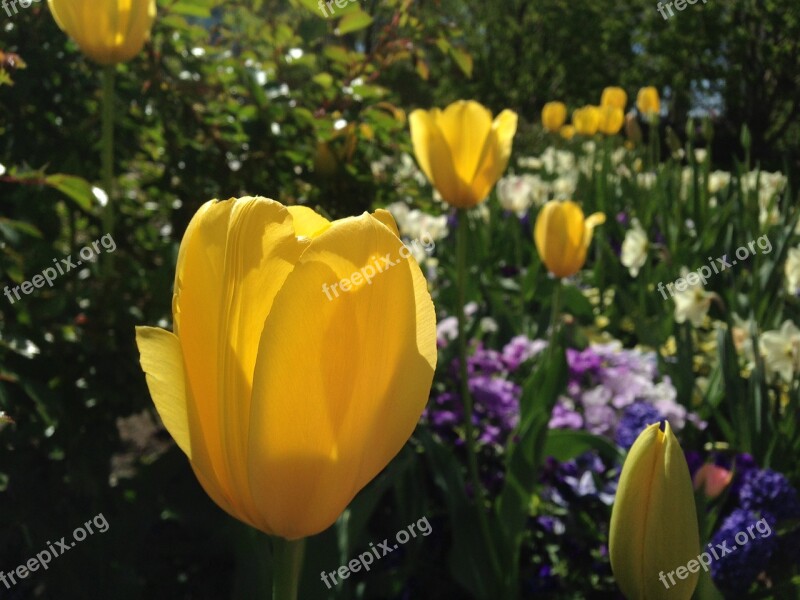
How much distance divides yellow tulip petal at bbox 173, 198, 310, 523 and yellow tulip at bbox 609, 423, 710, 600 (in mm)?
274

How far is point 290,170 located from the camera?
1.80m

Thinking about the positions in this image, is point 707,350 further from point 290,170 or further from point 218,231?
point 218,231

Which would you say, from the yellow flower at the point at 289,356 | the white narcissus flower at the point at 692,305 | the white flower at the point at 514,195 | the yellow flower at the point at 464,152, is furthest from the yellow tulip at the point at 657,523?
the white flower at the point at 514,195

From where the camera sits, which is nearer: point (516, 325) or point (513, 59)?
point (516, 325)

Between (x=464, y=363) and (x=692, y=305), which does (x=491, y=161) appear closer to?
(x=464, y=363)

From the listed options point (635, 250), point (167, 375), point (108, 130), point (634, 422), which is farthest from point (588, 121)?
point (167, 375)

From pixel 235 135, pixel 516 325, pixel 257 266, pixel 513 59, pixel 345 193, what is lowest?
pixel 513 59

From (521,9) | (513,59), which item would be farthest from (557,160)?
(521,9)

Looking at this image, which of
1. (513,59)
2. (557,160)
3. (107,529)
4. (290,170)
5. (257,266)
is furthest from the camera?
(513,59)

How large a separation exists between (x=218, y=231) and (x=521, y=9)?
16.1 m

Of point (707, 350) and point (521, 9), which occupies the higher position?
point (707, 350)

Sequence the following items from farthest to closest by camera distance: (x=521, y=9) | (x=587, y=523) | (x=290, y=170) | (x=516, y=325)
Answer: (x=521, y=9)
(x=516, y=325)
(x=290, y=170)
(x=587, y=523)

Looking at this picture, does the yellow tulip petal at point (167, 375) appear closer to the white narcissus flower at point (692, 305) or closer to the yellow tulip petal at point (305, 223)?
the yellow tulip petal at point (305, 223)

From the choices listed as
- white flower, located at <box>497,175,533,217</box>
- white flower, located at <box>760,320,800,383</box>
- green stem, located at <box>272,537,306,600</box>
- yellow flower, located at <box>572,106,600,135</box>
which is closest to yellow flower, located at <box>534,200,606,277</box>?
white flower, located at <box>760,320,800,383</box>
